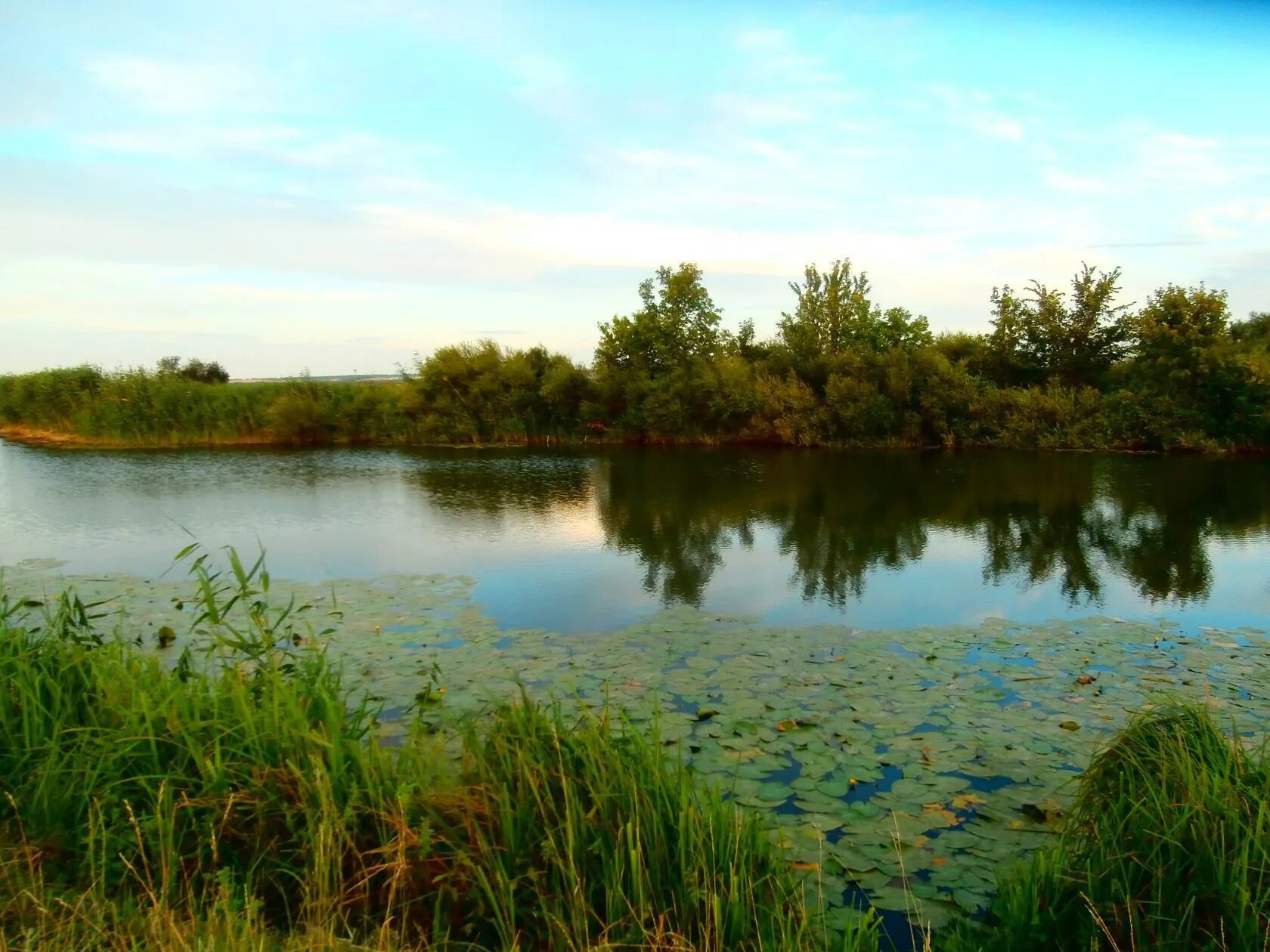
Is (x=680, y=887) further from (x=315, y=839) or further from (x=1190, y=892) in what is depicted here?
(x=1190, y=892)

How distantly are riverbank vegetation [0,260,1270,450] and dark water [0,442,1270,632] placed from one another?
2.66 meters

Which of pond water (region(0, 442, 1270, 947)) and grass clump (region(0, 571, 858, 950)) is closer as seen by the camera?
grass clump (region(0, 571, 858, 950))

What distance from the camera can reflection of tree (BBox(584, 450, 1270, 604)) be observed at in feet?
32.1

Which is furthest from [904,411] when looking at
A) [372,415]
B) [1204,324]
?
[372,415]

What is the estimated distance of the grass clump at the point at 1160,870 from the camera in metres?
2.62

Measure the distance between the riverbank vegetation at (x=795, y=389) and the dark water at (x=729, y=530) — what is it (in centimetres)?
266

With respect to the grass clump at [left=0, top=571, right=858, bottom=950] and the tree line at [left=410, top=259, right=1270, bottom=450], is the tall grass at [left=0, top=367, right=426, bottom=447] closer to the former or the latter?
the tree line at [left=410, top=259, right=1270, bottom=450]

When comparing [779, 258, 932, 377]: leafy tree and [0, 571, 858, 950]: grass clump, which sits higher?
[779, 258, 932, 377]: leafy tree

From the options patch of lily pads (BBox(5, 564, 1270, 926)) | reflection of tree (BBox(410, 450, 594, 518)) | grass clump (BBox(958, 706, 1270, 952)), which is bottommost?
patch of lily pads (BBox(5, 564, 1270, 926))

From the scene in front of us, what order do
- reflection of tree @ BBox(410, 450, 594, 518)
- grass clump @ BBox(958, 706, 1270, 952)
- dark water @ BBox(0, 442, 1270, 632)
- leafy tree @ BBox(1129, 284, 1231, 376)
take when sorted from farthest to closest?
leafy tree @ BBox(1129, 284, 1231, 376) → reflection of tree @ BBox(410, 450, 594, 518) → dark water @ BBox(0, 442, 1270, 632) → grass clump @ BBox(958, 706, 1270, 952)

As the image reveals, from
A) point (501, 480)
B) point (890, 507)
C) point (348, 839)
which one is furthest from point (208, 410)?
point (348, 839)

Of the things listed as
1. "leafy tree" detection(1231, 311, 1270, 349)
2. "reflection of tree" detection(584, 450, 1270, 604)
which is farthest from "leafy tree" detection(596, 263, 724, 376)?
"leafy tree" detection(1231, 311, 1270, 349)

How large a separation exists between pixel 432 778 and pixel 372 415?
2857cm

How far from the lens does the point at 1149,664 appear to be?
618 centimetres
